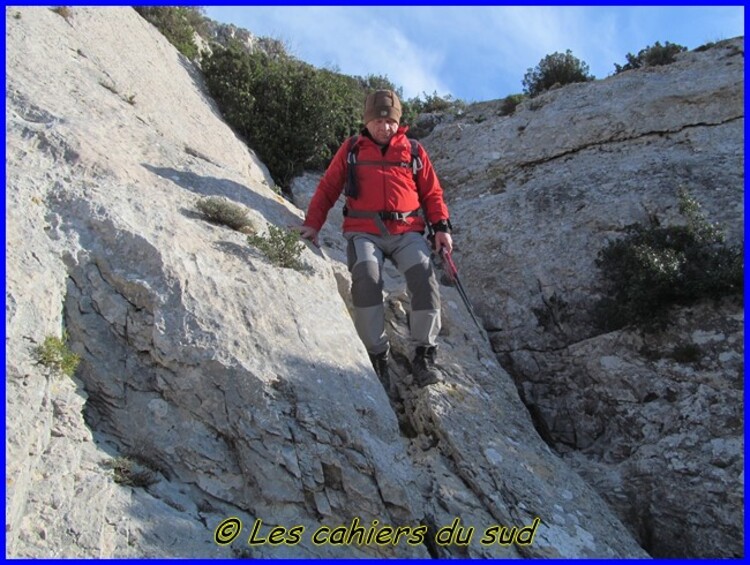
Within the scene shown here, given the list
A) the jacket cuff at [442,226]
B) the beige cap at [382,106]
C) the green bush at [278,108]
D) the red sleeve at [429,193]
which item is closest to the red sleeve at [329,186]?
the beige cap at [382,106]

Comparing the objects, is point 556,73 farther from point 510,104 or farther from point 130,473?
point 130,473

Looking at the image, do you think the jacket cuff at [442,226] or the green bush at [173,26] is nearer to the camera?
the jacket cuff at [442,226]

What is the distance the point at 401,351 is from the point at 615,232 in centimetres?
399

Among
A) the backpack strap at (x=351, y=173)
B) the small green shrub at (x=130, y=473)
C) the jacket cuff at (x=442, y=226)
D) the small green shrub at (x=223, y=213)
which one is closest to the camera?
the small green shrub at (x=130, y=473)

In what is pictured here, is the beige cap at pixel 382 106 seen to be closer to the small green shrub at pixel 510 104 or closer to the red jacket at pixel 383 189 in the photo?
the red jacket at pixel 383 189

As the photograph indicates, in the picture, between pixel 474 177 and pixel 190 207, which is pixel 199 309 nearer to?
pixel 190 207

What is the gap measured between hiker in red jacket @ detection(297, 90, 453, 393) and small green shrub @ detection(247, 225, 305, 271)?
2.24 feet

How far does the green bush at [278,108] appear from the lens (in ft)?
39.0

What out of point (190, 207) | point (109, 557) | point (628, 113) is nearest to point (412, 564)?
point (109, 557)

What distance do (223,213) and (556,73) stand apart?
11.8 m

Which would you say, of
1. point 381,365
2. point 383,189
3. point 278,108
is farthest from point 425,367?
point 278,108

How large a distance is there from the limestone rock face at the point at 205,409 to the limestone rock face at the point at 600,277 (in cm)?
81

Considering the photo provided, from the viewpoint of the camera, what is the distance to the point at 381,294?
7.57 meters

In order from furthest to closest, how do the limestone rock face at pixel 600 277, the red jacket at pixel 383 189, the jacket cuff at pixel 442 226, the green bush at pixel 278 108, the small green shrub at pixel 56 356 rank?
1. the green bush at pixel 278 108
2. the jacket cuff at pixel 442 226
3. the red jacket at pixel 383 189
4. the limestone rock face at pixel 600 277
5. the small green shrub at pixel 56 356
